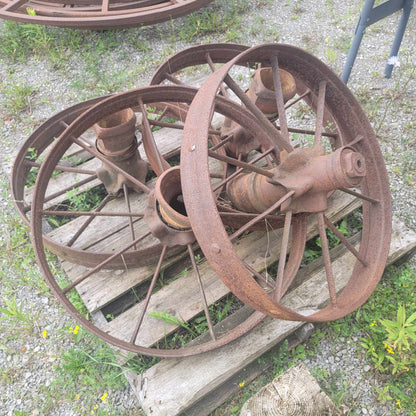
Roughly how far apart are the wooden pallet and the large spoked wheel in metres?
0.05

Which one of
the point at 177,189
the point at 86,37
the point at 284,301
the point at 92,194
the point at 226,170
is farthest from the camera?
the point at 86,37

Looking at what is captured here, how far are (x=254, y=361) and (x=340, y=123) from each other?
169 cm

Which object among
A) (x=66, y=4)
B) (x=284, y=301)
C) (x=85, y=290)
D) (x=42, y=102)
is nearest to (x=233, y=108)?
(x=284, y=301)

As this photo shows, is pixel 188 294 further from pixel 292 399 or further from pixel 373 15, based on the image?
pixel 373 15

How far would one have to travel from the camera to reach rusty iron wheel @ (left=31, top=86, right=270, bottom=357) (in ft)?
6.64

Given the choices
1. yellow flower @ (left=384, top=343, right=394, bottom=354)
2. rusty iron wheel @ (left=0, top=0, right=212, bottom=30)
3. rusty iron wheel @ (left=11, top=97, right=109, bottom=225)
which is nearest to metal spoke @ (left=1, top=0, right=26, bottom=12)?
rusty iron wheel @ (left=0, top=0, right=212, bottom=30)

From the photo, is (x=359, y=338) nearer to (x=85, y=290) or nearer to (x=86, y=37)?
(x=85, y=290)

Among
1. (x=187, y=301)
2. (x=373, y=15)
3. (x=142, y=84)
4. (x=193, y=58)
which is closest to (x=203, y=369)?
(x=187, y=301)

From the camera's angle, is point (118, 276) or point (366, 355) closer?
point (366, 355)

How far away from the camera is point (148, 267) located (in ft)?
8.23

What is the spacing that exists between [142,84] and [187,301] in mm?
2669

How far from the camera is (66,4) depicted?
4117mm

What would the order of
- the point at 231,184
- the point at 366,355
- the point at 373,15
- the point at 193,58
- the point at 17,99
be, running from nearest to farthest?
the point at 366,355 < the point at 231,184 < the point at 193,58 < the point at 373,15 < the point at 17,99

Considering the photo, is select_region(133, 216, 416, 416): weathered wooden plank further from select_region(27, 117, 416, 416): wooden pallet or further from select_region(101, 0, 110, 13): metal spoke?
select_region(101, 0, 110, 13): metal spoke
